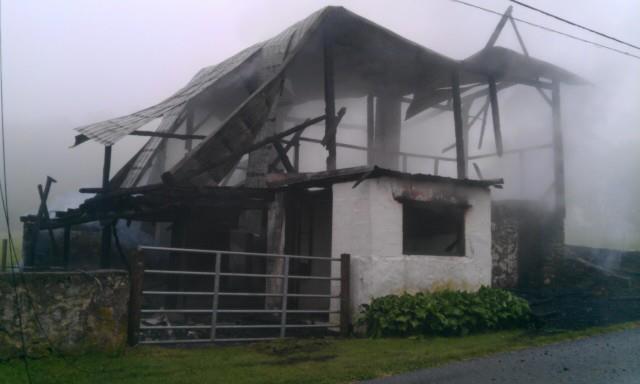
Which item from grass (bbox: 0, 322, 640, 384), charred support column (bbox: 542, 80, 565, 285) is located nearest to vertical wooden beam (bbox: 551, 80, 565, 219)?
charred support column (bbox: 542, 80, 565, 285)

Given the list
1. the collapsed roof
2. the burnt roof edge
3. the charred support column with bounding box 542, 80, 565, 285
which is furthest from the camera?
the charred support column with bounding box 542, 80, 565, 285

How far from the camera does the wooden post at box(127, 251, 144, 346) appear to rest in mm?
7020

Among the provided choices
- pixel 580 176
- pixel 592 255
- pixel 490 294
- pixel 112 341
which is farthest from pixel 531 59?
pixel 112 341

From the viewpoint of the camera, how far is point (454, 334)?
8.96m

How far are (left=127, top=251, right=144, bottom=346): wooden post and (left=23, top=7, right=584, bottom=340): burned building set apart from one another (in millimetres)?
2448

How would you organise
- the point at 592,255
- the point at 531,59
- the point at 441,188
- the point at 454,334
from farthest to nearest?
1. the point at 592,255
2. the point at 531,59
3. the point at 441,188
4. the point at 454,334

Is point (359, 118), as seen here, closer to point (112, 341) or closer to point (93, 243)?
point (93, 243)

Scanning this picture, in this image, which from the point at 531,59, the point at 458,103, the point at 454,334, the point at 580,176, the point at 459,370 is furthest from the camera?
the point at 580,176

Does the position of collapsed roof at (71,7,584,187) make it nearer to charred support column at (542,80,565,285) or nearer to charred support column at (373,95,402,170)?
charred support column at (373,95,402,170)

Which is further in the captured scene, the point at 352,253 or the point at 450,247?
the point at 450,247

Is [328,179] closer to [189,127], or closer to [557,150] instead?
[189,127]

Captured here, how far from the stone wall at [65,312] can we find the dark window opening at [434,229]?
230 inches

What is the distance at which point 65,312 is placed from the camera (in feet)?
20.9

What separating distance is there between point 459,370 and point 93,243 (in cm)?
1199
